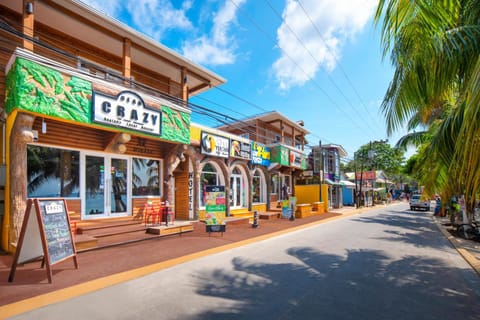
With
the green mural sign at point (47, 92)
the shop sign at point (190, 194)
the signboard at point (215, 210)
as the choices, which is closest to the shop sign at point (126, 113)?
the green mural sign at point (47, 92)

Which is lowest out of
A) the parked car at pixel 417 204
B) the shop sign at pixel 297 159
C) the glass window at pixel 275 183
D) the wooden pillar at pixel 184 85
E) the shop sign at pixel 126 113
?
the parked car at pixel 417 204

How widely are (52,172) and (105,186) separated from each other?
1.79 metres

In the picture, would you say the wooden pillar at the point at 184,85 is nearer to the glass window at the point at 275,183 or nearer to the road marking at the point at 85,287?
the road marking at the point at 85,287

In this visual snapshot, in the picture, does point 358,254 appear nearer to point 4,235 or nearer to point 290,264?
point 290,264

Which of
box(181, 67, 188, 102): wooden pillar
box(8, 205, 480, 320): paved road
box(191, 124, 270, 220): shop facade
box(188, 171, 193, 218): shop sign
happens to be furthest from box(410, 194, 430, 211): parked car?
box(181, 67, 188, 102): wooden pillar

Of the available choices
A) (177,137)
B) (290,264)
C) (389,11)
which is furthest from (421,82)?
(177,137)

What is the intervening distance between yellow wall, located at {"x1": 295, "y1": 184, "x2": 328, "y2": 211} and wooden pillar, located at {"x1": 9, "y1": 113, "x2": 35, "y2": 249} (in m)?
20.6

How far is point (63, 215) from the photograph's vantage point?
609 cm

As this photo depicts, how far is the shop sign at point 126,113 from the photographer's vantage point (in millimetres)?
8883

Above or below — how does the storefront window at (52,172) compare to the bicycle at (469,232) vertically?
above

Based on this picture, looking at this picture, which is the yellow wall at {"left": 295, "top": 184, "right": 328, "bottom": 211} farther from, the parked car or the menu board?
the menu board

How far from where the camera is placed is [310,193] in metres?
24.2

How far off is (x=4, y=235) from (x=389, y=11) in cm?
1012

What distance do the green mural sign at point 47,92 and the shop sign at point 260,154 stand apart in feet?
35.8
